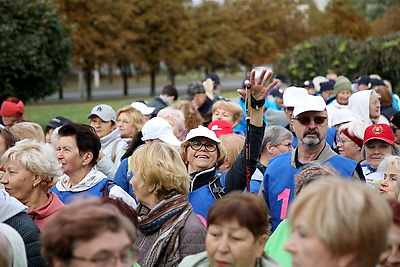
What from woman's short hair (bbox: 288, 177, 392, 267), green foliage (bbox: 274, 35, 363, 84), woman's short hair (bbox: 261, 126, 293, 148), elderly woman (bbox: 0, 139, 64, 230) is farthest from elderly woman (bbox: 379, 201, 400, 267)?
green foliage (bbox: 274, 35, 363, 84)

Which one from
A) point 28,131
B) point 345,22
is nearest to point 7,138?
point 28,131

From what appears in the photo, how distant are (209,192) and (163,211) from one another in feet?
Result: 4.63

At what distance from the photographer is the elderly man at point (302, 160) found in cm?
566

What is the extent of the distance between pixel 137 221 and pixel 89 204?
1.40 m

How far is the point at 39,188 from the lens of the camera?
5.79 m

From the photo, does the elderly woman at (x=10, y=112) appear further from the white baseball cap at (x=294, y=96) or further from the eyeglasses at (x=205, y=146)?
the white baseball cap at (x=294, y=96)

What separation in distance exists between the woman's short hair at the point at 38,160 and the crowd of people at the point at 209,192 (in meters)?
0.01

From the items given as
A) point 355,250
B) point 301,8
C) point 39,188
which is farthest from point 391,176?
point 301,8

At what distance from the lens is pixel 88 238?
3191 mm

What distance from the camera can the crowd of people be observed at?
2.97 metres

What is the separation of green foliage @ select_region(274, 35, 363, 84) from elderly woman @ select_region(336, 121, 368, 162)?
1583 cm

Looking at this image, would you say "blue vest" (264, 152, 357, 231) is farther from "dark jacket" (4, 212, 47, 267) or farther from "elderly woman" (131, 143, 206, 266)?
"dark jacket" (4, 212, 47, 267)

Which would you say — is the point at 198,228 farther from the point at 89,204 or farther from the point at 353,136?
the point at 353,136

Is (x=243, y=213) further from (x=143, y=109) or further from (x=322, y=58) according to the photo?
(x=322, y=58)
